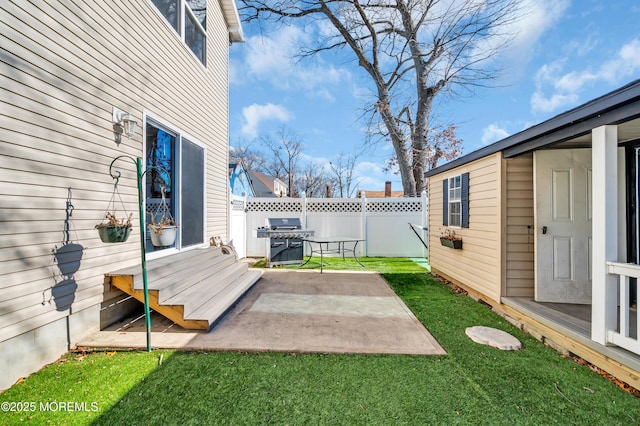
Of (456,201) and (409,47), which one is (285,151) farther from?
(456,201)

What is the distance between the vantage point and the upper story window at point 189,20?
4.30 meters

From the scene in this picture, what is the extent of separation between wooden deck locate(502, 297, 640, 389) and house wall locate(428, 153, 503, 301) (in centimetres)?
39

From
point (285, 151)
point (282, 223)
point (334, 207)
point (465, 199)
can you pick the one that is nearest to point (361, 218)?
point (334, 207)

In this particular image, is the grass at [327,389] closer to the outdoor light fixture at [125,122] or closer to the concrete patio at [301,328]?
the concrete patio at [301,328]

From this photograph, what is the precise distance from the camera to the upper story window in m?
4.30

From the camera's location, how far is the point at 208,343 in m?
2.73

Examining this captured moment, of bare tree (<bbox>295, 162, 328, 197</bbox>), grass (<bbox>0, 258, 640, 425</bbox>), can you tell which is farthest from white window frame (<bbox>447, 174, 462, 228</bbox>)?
bare tree (<bbox>295, 162, 328, 197</bbox>)

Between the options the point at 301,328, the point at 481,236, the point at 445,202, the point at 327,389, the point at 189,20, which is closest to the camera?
the point at 327,389

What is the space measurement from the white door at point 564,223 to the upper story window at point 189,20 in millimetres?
5641

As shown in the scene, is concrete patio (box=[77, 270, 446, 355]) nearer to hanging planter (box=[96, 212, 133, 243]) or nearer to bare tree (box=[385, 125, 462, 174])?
hanging planter (box=[96, 212, 133, 243])

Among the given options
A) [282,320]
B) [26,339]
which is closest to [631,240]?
[282,320]

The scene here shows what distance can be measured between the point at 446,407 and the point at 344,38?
12532 millimetres

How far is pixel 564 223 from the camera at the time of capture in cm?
350

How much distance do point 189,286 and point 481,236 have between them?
421 cm
